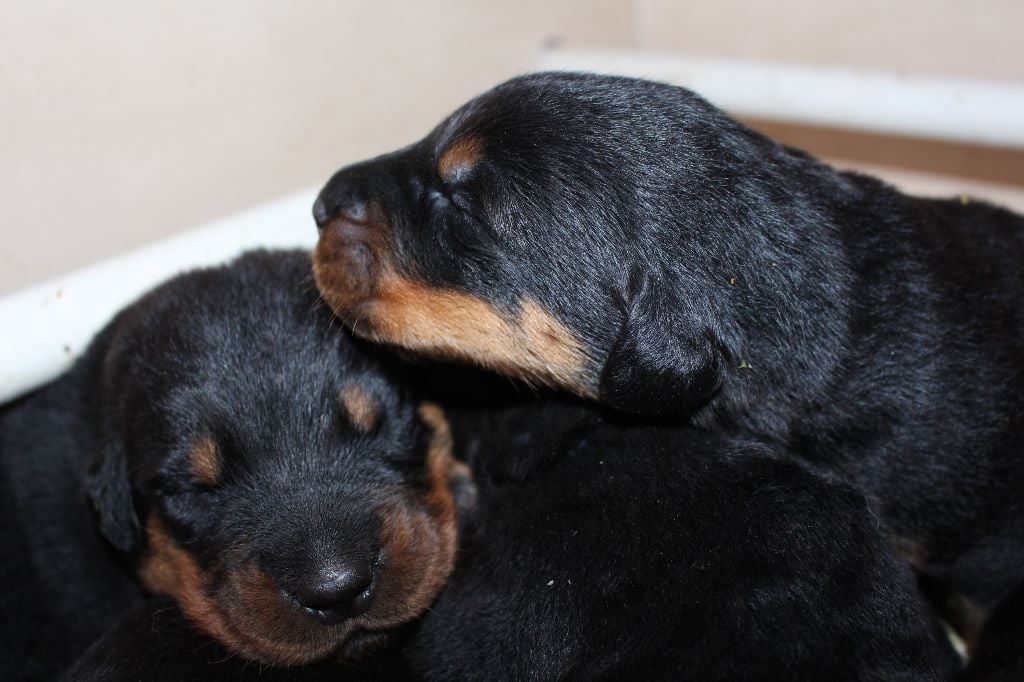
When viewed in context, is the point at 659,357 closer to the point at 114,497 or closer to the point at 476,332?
the point at 476,332

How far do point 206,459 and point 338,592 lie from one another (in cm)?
48

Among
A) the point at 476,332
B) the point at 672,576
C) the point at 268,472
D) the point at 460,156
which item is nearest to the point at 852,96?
the point at 460,156

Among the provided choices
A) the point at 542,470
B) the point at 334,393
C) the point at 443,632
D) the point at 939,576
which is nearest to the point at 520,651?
the point at 443,632

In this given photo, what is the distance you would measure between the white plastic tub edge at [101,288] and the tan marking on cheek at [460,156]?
867 mm

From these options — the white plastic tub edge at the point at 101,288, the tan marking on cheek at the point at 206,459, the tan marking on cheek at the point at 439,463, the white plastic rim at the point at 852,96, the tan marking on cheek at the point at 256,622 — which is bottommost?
the tan marking on cheek at the point at 256,622

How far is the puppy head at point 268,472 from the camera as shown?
99.9 inches

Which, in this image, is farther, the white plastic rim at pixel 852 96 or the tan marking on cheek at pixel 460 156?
the white plastic rim at pixel 852 96

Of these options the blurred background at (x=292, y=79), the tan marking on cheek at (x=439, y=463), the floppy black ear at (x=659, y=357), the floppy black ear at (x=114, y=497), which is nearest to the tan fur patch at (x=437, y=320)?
the floppy black ear at (x=659, y=357)

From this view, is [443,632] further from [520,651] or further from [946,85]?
[946,85]

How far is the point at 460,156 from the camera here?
2.67 metres

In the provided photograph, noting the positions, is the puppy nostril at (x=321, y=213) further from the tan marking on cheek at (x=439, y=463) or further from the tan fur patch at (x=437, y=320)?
the tan marking on cheek at (x=439, y=463)

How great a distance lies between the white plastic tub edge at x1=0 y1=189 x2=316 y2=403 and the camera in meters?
3.04

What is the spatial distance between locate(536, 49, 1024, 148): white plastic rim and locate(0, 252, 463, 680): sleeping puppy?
4.61 feet

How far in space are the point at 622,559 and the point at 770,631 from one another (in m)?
0.36
